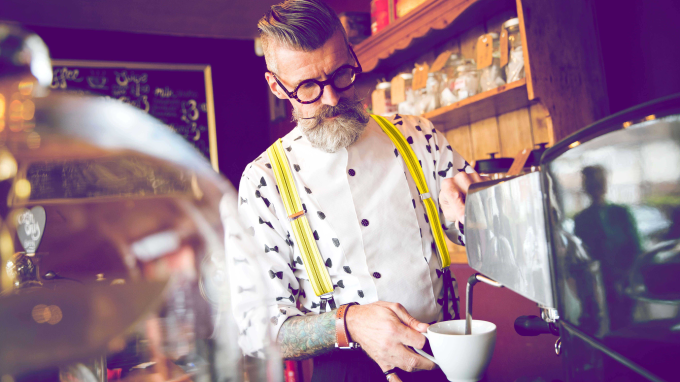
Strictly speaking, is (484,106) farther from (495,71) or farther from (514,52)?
(514,52)

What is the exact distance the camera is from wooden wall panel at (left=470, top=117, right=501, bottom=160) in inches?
76.5

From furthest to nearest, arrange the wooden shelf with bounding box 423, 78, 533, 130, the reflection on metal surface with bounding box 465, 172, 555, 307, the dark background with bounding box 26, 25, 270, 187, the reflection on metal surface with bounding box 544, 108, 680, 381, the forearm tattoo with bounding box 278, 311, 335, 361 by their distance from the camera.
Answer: the dark background with bounding box 26, 25, 270, 187
the wooden shelf with bounding box 423, 78, 533, 130
the forearm tattoo with bounding box 278, 311, 335, 361
the reflection on metal surface with bounding box 465, 172, 555, 307
the reflection on metal surface with bounding box 544, 108, 680, 381

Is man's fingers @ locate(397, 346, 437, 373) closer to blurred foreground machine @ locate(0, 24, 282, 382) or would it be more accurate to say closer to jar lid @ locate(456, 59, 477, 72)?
blurred foreground machine @ locate(0, 24, 282, 382)

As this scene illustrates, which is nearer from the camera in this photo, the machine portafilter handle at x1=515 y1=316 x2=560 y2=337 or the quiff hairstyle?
the machine portafilter handle at x1=515 y1=316 x2=560 y2=337

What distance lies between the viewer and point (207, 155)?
3789mm

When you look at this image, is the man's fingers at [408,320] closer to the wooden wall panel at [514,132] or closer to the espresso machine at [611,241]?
the espresso machine at [611,241]

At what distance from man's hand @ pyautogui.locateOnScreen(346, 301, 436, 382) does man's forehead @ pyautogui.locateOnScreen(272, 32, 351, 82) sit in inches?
21.5

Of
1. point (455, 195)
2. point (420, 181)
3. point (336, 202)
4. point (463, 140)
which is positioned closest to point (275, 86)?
point (336, 202)

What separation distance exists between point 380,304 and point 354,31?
182cm

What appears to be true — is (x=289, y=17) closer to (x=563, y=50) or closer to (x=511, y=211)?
(x=511, y=211)

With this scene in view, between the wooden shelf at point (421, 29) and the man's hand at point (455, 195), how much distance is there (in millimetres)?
1012

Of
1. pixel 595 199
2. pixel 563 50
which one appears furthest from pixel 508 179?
pixel 563 50

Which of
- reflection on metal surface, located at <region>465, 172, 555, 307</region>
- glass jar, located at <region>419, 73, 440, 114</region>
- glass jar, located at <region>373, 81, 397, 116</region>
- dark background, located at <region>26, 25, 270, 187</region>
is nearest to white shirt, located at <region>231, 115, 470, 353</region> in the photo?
reflection on metal surface, located at <region>465, 172, 555, 307</region>

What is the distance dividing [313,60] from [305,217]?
1.19ft
